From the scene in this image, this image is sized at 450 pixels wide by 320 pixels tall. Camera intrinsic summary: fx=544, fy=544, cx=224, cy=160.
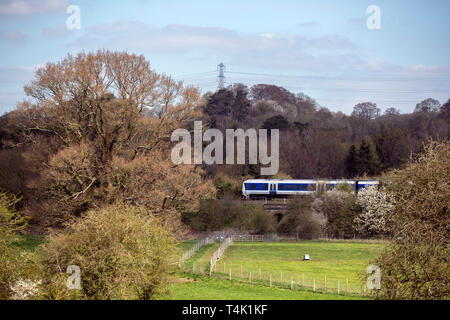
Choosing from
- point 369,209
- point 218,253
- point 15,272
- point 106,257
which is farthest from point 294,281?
point 369,209

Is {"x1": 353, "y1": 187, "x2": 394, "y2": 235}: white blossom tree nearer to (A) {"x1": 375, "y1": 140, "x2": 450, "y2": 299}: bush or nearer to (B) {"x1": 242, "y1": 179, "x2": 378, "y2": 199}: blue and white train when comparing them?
(B) {"x1": 242, "y1": 179, "x2": 378, "y2": 199}: blue and white train

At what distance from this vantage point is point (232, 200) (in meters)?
60.6

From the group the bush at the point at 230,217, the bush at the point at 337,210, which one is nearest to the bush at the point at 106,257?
the bush at the point at 230,217

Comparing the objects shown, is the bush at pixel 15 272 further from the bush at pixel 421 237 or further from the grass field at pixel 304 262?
the grass field at pixel 304 262

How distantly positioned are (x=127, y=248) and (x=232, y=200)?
141 feet

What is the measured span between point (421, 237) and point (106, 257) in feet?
34.1

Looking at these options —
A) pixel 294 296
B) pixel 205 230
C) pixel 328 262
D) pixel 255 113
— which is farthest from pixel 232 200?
pixel 255 113

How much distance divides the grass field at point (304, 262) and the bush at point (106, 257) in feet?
35.7

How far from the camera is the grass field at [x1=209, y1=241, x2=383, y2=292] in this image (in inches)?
1192

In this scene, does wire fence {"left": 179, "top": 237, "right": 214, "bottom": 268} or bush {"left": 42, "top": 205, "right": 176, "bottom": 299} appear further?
wire fence {"left": 179, "top": 237, "right": 214, "bottom": 268}

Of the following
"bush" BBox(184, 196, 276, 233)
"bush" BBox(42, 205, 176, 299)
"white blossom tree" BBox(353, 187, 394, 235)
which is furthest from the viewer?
"bush" BBox(184, 196, 276, 233)

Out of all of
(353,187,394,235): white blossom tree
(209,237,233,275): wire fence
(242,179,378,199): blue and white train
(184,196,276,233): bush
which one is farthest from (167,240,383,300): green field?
(242,179,378,199): blue and white train

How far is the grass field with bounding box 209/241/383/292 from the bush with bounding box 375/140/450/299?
675cm
